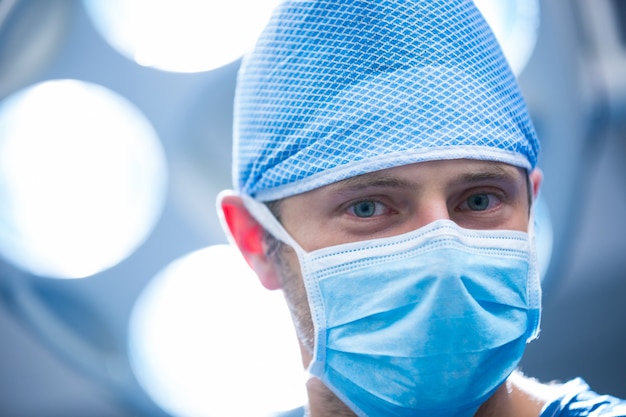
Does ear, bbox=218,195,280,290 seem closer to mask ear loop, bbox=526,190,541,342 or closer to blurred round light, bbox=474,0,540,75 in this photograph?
mask ear loop, bbox=526,190,541,342

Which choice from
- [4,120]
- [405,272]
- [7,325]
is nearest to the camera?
[405,272]

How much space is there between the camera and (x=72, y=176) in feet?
6.41

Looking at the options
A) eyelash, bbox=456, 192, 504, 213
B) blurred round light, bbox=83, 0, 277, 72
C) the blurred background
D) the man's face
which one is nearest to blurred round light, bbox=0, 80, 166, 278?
the blurred background

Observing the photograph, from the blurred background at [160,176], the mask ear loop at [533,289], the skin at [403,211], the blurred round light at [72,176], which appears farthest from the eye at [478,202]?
the blurred round light at [72,176]

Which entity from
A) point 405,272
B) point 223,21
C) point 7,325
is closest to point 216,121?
point 223,21

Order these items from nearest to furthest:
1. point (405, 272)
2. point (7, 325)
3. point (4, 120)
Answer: point (405, 272) → point (4, 120) → point (7, 325)

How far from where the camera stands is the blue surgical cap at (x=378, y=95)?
4.13 ft

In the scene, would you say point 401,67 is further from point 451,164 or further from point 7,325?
point 7,325

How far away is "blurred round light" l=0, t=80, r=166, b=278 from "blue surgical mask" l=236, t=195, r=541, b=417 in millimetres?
839

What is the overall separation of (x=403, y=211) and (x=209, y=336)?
1.00m

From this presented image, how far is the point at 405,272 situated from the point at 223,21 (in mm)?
1053

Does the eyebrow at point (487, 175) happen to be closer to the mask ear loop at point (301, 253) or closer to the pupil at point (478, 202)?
the pupil at point (478, 202)

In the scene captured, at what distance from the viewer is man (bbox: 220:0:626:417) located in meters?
1.20

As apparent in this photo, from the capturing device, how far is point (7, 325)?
257cm
